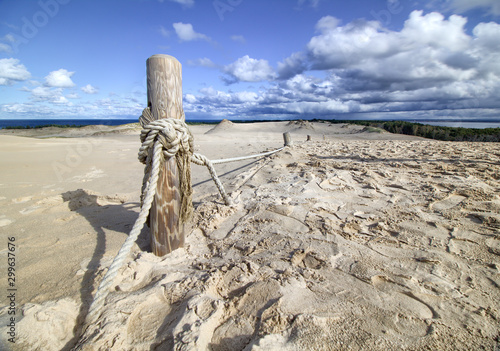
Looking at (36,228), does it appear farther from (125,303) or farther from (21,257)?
(125,303)

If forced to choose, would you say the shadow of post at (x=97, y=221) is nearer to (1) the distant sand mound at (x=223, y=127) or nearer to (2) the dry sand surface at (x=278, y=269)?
(2) the dry sand surface at (x=278, y=269)

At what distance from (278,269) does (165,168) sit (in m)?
1.07

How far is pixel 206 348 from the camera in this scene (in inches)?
41.6

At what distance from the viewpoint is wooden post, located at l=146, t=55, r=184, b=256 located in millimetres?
1763

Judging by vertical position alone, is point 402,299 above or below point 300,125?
below

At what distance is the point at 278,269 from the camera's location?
1564 mm

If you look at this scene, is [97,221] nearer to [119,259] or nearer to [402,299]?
[119,259]

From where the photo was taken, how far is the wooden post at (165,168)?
176cm

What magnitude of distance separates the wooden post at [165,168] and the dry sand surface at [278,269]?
0.55 ft

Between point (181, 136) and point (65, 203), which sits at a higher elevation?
point (181, 136)

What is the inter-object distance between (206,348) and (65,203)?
2.62 m

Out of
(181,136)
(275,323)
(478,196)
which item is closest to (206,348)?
(275,323)

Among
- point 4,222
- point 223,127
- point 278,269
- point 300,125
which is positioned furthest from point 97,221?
point 300,125

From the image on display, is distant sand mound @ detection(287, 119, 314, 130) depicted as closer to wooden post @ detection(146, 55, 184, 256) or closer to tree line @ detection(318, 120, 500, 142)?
tree line @ detection(318, 120, 500, 142)
